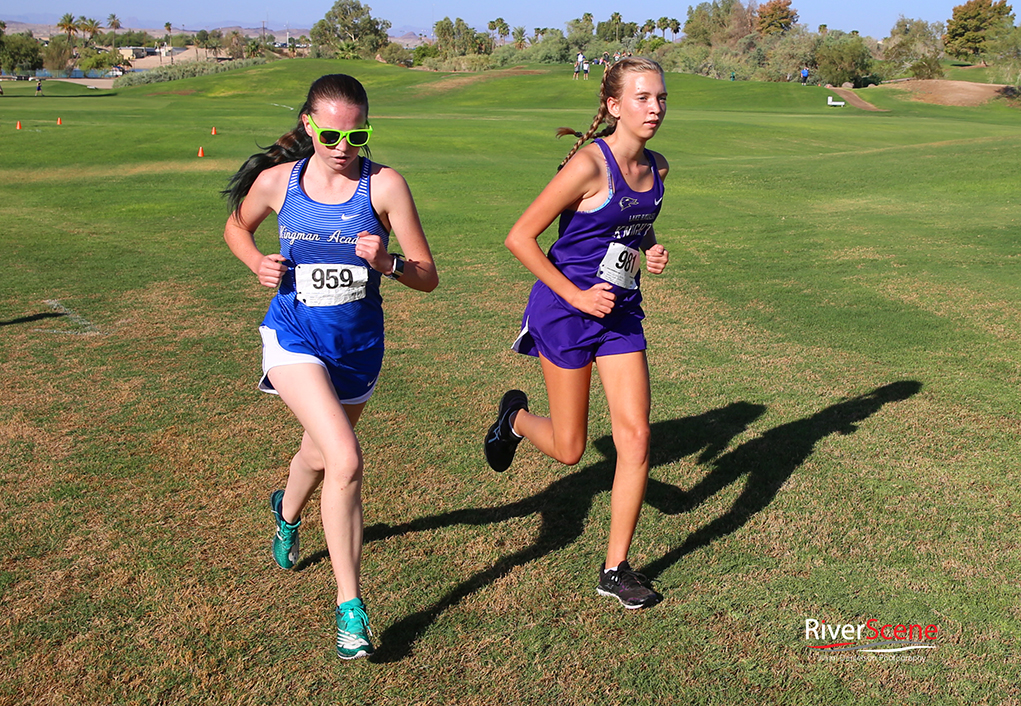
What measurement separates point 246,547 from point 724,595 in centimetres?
235

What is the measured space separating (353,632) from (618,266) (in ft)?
6.63

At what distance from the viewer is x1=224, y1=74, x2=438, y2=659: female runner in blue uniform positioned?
366 centimetres

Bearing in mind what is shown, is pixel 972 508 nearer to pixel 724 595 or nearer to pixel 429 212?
pixel 724 595

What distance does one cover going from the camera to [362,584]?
425cm

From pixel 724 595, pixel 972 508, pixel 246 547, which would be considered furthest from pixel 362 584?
pixel 972 508

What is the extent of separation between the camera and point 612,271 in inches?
168

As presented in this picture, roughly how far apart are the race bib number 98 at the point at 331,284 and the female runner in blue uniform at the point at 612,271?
808 millimetres

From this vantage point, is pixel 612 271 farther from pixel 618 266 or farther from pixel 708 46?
pixel 708 46

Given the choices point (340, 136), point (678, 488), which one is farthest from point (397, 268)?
point (678, 488)

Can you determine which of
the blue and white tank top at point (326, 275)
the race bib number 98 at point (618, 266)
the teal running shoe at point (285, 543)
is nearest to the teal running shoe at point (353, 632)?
the teal running shoe at point (285, 543)

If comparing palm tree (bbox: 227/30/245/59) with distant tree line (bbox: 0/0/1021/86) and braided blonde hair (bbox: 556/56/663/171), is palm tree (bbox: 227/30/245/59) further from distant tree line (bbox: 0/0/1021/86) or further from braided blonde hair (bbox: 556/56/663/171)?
braided blonde hair (bbox: 556/56/663/171)

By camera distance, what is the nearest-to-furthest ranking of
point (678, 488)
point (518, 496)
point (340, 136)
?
point (340, 136), point (518, 496), point (678, 488)

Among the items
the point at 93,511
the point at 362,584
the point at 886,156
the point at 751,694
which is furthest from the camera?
the point at 886,156

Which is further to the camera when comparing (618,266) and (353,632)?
(618,266)
